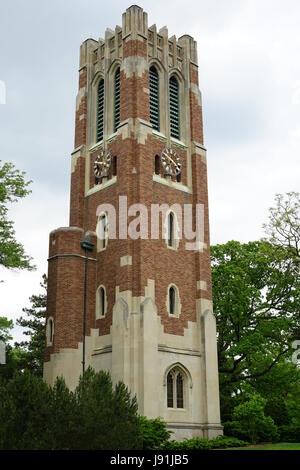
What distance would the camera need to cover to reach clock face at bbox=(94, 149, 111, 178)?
35.2 m

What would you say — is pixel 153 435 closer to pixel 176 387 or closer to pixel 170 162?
pixel 176 387

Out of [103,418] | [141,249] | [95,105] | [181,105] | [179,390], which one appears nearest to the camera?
[103,418]

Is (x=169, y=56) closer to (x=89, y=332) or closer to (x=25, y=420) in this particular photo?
(x=89, y=332)

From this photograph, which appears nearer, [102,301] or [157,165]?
[102,301]

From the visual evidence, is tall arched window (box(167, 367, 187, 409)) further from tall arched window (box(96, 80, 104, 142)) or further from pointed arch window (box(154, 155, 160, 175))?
tall arched window (box(96, 80, 104, 142))

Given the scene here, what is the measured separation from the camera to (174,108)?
3781cm

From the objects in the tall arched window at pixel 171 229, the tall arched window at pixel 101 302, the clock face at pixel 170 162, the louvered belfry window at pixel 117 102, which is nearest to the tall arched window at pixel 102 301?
the tall arched window at pixel 101 302

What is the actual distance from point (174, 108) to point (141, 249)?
37.1 feet

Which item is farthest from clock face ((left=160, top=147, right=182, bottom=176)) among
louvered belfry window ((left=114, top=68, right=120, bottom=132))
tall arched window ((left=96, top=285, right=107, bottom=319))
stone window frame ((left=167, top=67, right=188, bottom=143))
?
tall arched window ((left=96, top=285, right=107, bottom=319))

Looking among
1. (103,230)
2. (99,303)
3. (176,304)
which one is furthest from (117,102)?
(176,304)

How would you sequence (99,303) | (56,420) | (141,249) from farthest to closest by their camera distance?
1. (99,303)
2. (141,249)
3. (56,420)

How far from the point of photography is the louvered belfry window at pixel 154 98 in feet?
118

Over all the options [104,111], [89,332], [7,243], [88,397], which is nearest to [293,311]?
[89,332]

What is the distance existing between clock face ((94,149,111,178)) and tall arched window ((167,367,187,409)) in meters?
12.4
